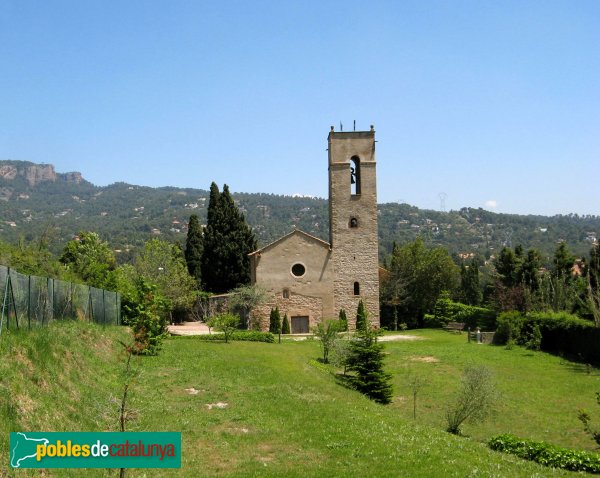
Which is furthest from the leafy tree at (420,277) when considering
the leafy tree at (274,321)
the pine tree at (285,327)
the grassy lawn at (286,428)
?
the grassy lawn at (286,428)

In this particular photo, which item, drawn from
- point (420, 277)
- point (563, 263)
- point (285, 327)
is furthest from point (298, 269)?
point (563, 263)

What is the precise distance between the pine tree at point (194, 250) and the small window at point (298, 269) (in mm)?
17915

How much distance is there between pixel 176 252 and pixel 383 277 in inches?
720

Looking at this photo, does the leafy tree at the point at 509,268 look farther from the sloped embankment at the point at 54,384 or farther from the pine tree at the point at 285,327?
the sloped embankment at the point at 54,384

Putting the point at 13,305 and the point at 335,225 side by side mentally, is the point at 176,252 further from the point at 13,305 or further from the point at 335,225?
the point at 13,305

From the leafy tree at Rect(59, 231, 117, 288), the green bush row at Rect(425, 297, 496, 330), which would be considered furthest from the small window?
the green bush row at Rect(425, 297, 496, 330)

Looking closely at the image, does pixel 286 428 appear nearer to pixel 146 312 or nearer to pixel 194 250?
pixel 146 312

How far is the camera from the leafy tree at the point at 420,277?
1940 inches

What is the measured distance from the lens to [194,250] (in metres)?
59.2

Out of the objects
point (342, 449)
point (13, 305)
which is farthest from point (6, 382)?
point (342, 449)

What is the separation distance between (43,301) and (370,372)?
12.2 m

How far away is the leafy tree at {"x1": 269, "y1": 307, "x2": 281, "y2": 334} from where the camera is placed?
40375 millimetres

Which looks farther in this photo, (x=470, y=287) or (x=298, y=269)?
(x=470, y=287)

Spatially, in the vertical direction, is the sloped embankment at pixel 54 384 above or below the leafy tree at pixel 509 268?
below
